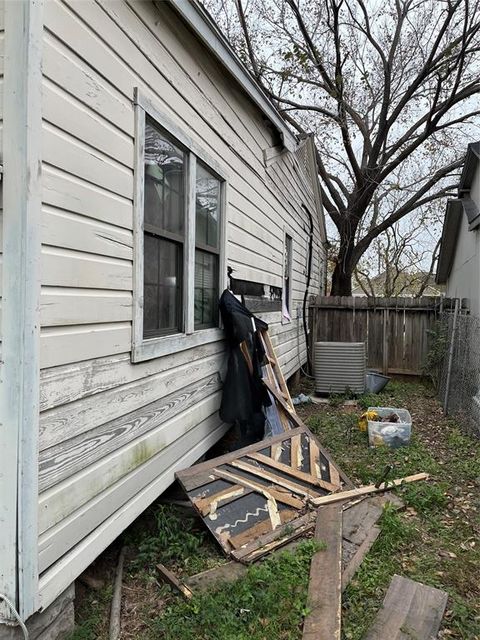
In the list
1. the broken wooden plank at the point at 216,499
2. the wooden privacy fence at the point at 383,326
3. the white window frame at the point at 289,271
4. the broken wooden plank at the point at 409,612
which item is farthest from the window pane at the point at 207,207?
the wooden privacy fence at the point at 383,326

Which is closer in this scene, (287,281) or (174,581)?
(174,581)

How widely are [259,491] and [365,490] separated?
1056 millimetres

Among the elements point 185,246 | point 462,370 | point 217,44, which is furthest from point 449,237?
point 185,246

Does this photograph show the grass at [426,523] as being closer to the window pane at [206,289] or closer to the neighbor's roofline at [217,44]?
the window pane at [206,289]

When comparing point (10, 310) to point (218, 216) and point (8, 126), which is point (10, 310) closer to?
point (8, 126)

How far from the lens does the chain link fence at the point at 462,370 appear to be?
6238mm

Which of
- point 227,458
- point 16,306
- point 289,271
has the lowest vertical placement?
point 227,458

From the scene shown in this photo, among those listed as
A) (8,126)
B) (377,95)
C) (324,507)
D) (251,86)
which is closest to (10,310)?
(8,126)

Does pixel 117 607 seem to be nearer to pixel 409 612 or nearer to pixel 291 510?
pixel 291 510

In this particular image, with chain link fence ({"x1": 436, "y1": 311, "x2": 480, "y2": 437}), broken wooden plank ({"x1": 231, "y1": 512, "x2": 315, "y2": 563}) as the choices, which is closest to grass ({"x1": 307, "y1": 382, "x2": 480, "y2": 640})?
chain link fence ({"x1": 436, "y1": 311, "x2": 480, "y2": 437})

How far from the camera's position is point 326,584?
108 inches

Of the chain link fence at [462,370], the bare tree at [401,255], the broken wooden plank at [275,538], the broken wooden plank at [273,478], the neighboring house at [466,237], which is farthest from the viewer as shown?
the bare tree at [401,255]

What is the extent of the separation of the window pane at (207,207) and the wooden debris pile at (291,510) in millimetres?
1911

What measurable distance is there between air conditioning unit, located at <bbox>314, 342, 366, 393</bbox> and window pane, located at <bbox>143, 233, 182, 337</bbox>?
537cm
